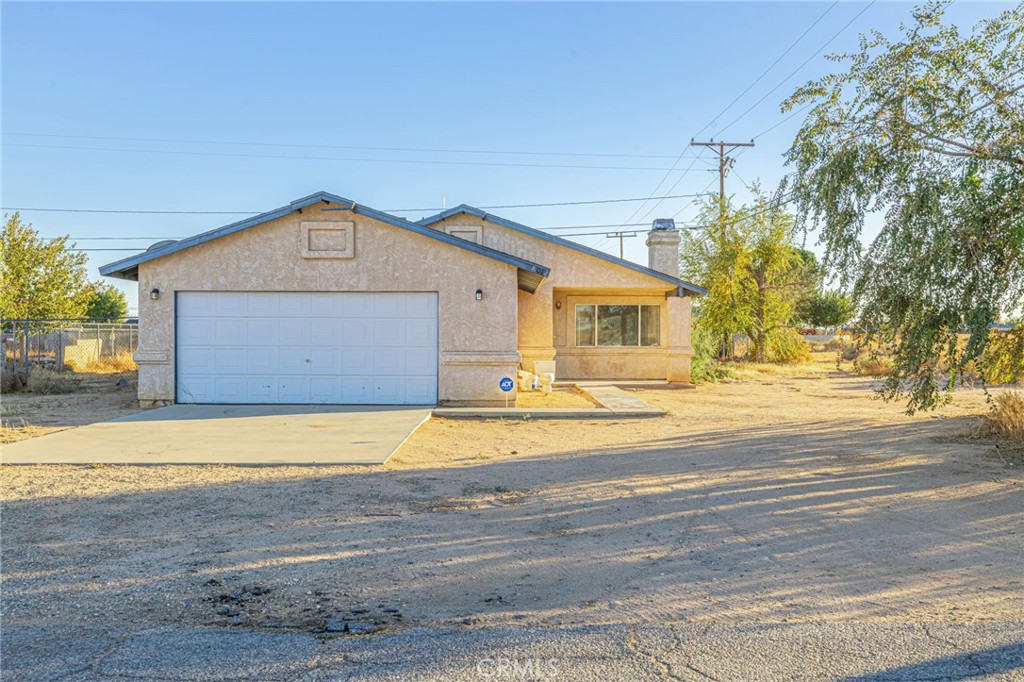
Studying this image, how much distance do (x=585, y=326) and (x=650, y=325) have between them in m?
2.01

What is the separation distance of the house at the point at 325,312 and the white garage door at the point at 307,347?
0.02 m

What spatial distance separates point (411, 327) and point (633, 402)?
504cm

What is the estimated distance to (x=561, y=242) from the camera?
2123 cm

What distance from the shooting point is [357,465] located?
930 cm

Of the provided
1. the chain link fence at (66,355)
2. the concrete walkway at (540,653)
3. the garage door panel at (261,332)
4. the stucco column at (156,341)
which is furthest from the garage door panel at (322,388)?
the concrete walkway at (540,653)

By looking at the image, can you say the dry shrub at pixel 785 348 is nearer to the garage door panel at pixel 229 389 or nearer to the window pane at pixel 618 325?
the window pane at pixel 618 325

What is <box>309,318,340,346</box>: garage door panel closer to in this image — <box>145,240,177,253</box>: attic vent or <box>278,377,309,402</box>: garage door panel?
<box>278,377,309,402</box>: garage door panel

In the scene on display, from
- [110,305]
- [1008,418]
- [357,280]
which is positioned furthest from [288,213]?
[110,305]

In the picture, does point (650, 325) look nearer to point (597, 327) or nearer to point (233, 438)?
point (597, 327)

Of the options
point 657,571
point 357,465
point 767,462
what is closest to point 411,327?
point 357,465

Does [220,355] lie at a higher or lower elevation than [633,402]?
higher

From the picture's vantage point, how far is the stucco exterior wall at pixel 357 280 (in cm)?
1534

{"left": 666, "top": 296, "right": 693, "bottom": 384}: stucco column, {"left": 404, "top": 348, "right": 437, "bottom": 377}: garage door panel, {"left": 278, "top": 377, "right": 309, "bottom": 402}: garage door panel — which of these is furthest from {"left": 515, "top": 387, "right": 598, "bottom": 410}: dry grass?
{"left": 278, "top": 377, "right": 309, "bottom": 402}: garage door panel

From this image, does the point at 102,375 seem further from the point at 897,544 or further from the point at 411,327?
the point at 897,544
